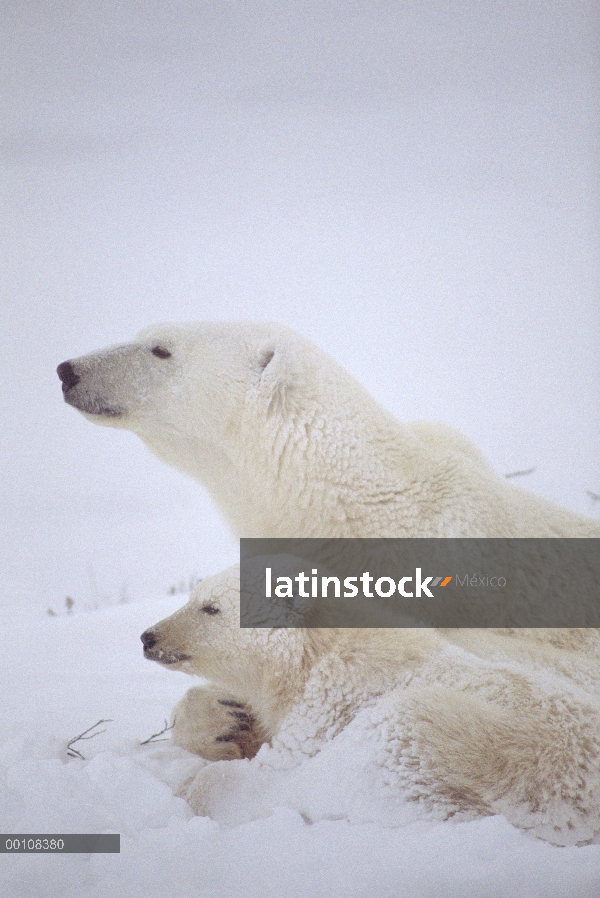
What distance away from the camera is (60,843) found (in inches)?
50.8

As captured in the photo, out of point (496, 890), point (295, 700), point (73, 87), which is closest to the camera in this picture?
point (496, 890)

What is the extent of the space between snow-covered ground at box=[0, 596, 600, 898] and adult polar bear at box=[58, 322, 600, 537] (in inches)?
20.3

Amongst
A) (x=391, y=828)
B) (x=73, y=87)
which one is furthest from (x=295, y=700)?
(x=73, y=87)

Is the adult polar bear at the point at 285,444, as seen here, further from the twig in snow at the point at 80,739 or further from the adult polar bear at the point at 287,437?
the twig in snow at the point at 80,739

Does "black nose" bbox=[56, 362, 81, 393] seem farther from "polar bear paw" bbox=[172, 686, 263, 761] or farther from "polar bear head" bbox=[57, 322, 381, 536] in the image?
"polar bear paw" bbox=[172, 686, 263, 761]

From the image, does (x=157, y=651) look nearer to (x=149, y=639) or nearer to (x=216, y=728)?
(x=149, y=639)

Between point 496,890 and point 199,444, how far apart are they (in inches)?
39.2

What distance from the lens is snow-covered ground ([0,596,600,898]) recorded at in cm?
114

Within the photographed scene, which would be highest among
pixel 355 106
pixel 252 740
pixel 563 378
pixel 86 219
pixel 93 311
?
pixel 355 106

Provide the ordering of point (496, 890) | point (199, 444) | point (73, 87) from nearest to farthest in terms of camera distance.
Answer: point (496, 890)
point (199, 444)
point (73, 87)

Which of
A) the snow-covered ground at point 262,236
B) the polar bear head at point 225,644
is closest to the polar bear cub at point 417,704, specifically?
the polar bear head at point 225,644

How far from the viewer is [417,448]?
1.57 m

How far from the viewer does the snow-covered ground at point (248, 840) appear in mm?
1141

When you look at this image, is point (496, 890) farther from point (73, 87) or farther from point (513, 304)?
point (73, 87)
